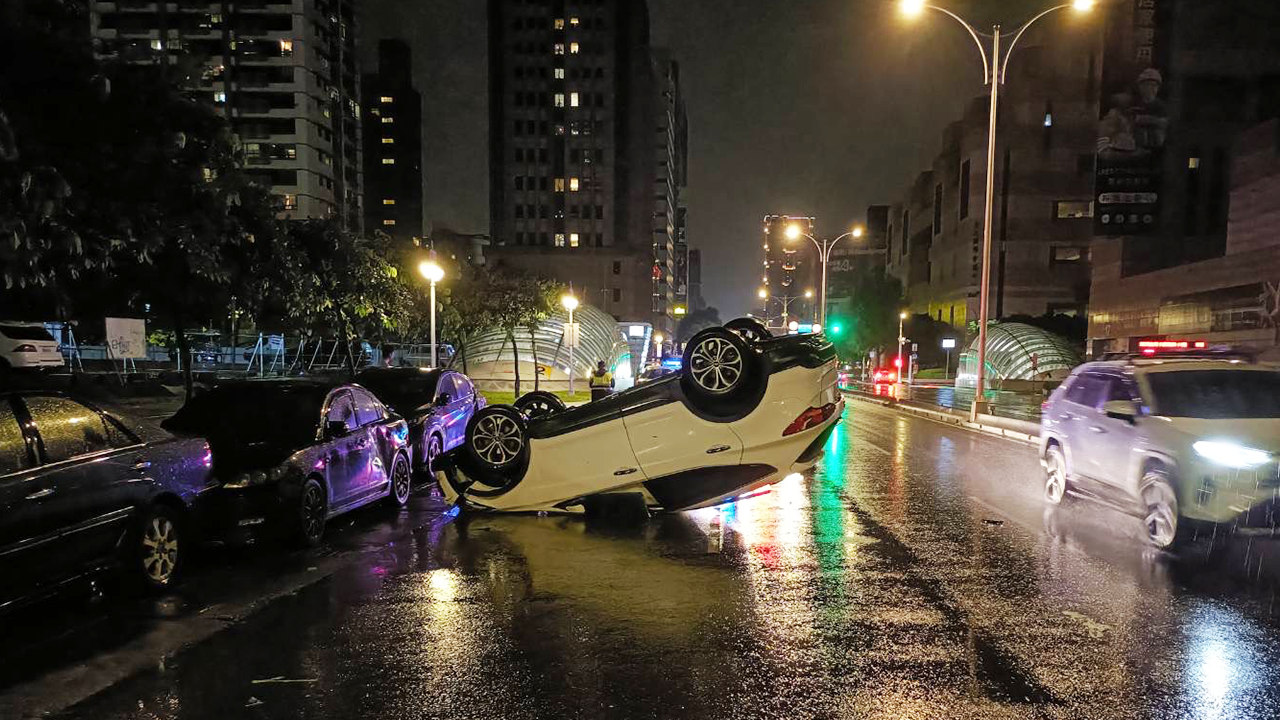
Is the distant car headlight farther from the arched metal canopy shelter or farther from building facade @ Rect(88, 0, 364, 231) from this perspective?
building facade @ Rect(88, 0, 364, 231)

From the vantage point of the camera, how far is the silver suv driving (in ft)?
21.8

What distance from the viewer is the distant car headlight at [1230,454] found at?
6.54m

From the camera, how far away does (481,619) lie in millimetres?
5375

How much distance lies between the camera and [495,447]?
854 centimetres

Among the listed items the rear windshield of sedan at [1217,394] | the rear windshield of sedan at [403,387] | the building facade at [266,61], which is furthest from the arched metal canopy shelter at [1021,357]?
the building facade at [266,61]

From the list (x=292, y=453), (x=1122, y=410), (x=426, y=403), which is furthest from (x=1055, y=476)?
(x=426, y=403)

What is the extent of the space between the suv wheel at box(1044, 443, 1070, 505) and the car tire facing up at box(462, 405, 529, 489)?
6.51m

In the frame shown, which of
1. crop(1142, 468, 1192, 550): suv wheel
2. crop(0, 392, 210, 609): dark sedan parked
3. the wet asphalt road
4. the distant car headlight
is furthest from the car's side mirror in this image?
crop(0, 392, 210, 609): dark sedan parked

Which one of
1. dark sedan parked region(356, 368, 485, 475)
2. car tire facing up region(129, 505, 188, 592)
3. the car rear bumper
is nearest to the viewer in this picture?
car tire facing up region(129, 505, 188, 592)

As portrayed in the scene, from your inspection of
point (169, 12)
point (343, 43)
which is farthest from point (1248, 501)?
point (343, 43)

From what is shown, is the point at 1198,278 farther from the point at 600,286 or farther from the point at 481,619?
the point at 600,286

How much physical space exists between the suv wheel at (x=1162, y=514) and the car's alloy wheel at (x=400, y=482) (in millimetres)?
8177

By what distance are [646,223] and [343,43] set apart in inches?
1905

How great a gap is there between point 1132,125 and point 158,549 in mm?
67169
